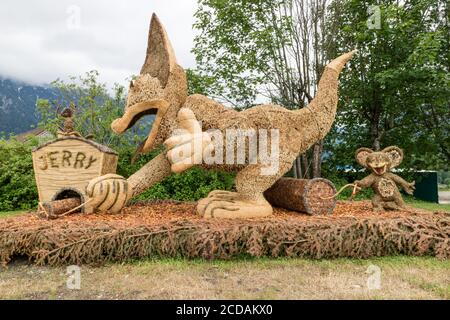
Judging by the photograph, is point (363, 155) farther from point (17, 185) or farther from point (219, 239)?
point (17, 185)

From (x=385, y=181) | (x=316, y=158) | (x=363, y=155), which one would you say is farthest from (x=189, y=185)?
(x=385, y=181)

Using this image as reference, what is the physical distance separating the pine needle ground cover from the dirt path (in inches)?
3.7

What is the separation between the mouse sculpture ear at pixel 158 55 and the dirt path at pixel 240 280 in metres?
2.24

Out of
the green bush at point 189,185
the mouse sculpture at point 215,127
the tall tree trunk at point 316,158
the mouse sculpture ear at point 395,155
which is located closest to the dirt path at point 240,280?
the mouse sculpture at point 215,127

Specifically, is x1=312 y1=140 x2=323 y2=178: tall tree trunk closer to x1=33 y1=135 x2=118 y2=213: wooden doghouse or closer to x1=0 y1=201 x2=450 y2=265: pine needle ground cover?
x1=0 y1=201 x2=450 y2=265: pine needle ground cover

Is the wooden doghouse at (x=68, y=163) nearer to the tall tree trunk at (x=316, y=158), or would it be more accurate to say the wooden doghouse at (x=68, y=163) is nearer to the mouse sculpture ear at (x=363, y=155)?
the mouse sculpture ear at (x=363, y=155)

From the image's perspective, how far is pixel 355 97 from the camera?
799cm

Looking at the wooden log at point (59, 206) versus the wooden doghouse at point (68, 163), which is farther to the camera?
the wooden doghouse at point (68, 163)

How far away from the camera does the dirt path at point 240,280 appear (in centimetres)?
228

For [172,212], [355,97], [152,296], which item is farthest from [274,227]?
[355,97]

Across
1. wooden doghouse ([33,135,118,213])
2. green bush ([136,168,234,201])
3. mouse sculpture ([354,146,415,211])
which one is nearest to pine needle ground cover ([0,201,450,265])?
mouse sculpture ([354,146,415,211])

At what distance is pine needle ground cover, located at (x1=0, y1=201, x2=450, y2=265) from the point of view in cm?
292

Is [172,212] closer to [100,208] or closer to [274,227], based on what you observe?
[100,208]

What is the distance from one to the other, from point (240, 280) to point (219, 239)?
0.50 metres
